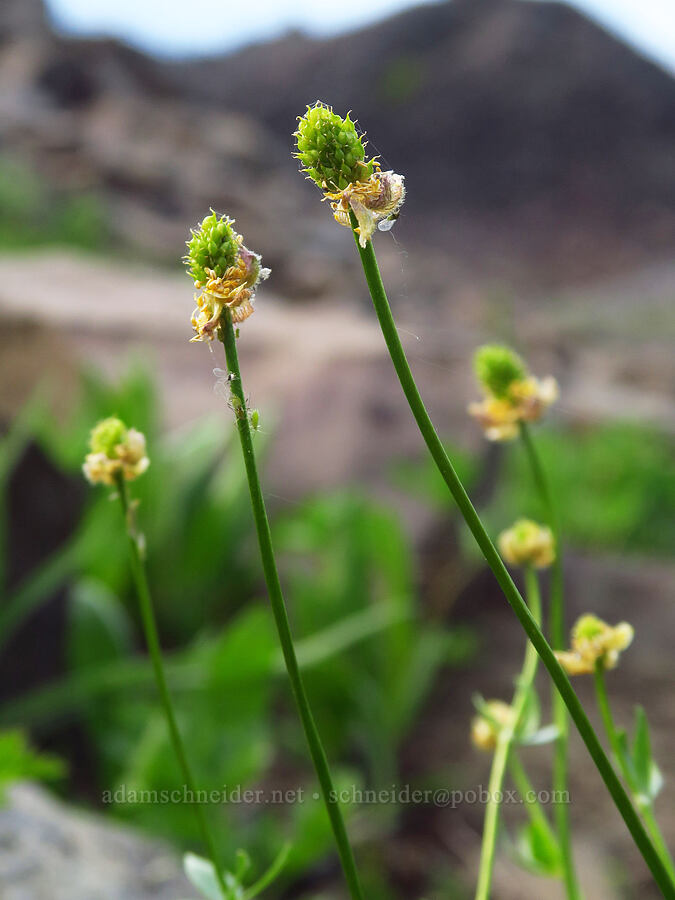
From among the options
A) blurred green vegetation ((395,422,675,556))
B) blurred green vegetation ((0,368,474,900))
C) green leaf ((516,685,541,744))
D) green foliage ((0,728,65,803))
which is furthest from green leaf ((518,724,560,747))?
blurred green vegetation ((395,422,675,556))

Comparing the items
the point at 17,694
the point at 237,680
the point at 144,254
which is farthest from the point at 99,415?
the point at 144,254

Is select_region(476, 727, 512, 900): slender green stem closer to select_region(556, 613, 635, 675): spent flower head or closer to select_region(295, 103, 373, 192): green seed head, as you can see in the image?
select_region(556, 613, 635, 675): spent flower head

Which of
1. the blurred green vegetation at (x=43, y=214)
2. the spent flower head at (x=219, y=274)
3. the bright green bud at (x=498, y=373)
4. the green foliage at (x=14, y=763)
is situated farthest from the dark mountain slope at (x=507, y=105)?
the spent flower head at (x=219, y=274)

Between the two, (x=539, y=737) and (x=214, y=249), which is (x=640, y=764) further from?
(x=214, y=249)

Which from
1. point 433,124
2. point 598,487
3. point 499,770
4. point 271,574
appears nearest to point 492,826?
point 499,770

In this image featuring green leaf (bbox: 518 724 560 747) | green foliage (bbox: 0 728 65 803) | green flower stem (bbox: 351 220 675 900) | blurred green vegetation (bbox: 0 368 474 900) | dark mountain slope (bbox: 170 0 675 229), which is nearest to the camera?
green flower stem (bbox: 351 220 675 900)

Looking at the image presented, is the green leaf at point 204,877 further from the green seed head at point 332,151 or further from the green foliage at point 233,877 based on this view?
the green seed head at point 332,151
